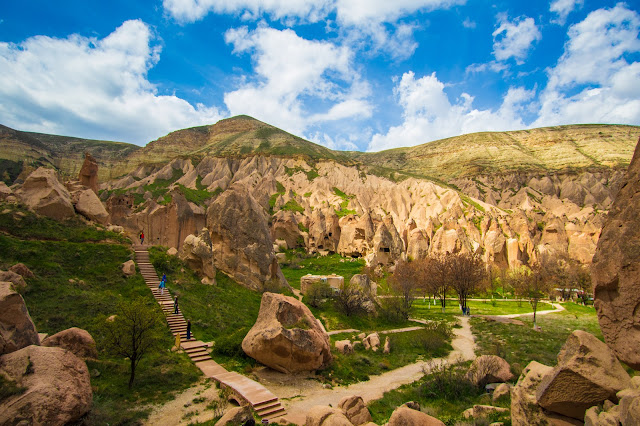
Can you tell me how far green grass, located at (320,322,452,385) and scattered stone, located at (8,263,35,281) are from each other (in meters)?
16.1

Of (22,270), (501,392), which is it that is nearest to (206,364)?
(22,270)

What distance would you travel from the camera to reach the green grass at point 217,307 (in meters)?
17.4

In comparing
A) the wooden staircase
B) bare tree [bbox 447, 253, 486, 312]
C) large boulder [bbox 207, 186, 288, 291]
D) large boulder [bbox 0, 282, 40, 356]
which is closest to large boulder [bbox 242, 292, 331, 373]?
the wooden staircase

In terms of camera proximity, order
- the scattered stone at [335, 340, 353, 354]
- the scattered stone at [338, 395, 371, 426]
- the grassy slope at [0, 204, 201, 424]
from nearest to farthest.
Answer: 1. the scattered stone at [338, 395, 371, 426]
2. the grassy slope at [0, 204, 201, 424]
3. the scattered stone at [335, 340, 353, 354]

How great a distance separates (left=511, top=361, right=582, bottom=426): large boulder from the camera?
24.1ft

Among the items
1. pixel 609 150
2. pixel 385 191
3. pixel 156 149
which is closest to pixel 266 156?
pixel 385 191

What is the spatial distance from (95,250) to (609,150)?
164 m

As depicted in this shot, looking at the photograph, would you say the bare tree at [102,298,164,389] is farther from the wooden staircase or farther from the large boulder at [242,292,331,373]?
the large boulder at [242,292,331,373]

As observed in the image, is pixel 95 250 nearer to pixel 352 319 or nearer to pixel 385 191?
pixel 352 319

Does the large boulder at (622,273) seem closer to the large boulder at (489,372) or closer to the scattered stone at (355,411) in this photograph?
the scattered stone at (355,411)

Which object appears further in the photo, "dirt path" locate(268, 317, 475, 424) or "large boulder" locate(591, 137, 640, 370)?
"dirt path" locate(268, 317, 475, 424)

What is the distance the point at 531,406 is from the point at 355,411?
5.11m

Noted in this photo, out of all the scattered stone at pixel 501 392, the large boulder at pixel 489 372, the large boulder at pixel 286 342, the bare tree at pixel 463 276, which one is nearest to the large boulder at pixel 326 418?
the large boulder at pixel 286 342

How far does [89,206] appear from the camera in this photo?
27.9 meters
